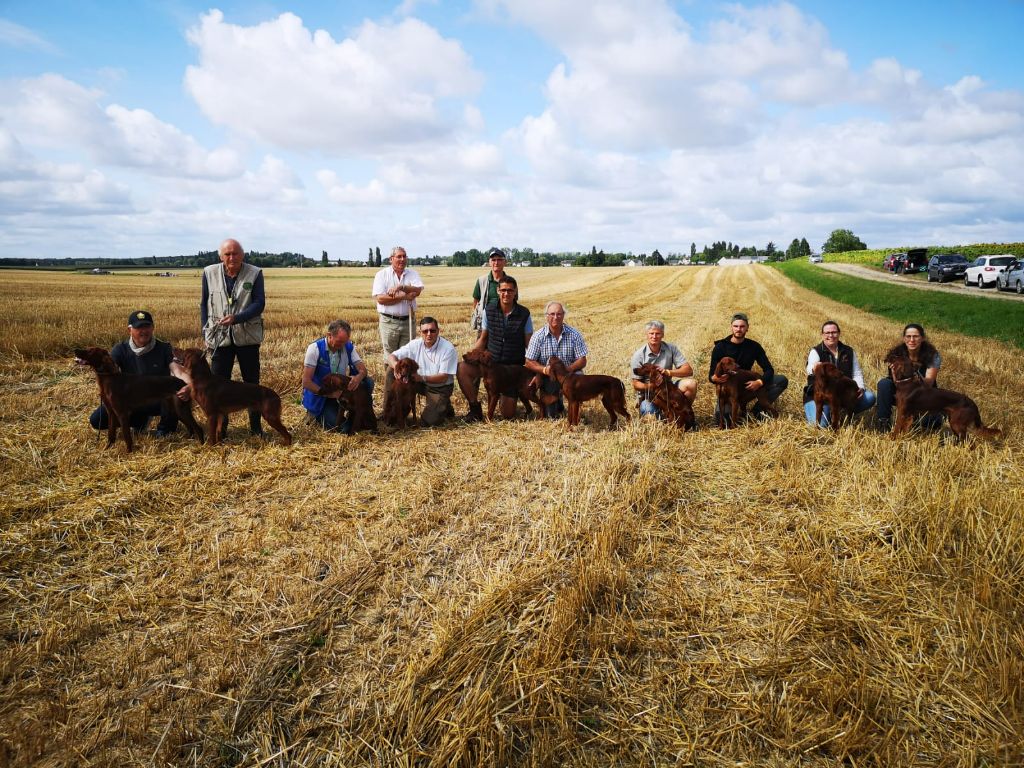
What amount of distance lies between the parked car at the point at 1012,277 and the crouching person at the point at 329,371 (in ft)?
113

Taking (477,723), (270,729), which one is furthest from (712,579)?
(270,729)

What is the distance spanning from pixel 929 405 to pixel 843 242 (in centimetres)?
13629

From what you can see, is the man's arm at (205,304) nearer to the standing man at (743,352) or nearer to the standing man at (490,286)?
the standing man at (490,286)

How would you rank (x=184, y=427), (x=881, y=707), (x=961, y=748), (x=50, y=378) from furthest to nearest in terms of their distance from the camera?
(x=50, y=378) < (x=184, y=427) < (x=881, y=707) < (x=961, y=748)

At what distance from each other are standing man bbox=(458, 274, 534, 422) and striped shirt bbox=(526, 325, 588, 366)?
33 centimetres

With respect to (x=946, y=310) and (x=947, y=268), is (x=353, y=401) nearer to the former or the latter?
(x=946, y=310)

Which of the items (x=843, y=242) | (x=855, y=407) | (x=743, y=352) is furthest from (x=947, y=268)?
(x=843, y=242)

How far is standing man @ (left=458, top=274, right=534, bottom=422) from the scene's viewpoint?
7.38 metres

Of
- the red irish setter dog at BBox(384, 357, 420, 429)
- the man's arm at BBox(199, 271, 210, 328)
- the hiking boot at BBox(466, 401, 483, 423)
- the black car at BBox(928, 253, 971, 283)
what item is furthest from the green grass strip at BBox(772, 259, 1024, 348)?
the man's arm at BBox(199, 271, 210, 328)

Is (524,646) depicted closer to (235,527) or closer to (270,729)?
(270,729)

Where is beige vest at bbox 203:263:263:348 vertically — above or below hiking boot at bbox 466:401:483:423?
above

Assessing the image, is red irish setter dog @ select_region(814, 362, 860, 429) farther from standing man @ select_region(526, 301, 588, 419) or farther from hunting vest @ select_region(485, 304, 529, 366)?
hunting vest @ select_region(485, 304, 529, 366)

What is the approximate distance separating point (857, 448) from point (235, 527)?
→ 19.1 feet

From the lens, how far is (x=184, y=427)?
22.5 feet
